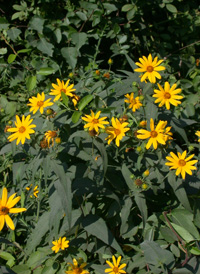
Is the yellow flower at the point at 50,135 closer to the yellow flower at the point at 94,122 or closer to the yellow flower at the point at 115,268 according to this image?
the yellow flower at the point at 94,122

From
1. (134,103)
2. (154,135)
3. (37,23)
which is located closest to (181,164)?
(154,135)

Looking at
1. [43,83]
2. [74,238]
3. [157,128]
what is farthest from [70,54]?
[74,238]

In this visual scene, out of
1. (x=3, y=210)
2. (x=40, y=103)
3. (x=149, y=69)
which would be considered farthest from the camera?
(x=149, y=69)

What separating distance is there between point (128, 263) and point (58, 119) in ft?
3.34

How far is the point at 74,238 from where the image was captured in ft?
6.60

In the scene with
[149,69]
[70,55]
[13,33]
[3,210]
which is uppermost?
[13,33]

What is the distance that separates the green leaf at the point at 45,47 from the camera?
3134mm

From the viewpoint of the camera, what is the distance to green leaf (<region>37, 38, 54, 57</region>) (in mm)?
3134

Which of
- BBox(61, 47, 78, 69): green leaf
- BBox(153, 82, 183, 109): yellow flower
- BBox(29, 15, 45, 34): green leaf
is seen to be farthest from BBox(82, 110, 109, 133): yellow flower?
BBox(29, 15, 45, 34): green leaf

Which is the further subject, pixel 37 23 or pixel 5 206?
pixel 37 23

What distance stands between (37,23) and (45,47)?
259 millimetres

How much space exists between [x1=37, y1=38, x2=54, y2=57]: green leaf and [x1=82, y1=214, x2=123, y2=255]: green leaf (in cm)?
186

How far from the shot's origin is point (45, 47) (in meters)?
3.15

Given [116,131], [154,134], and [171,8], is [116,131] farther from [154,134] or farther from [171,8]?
[171,8]
